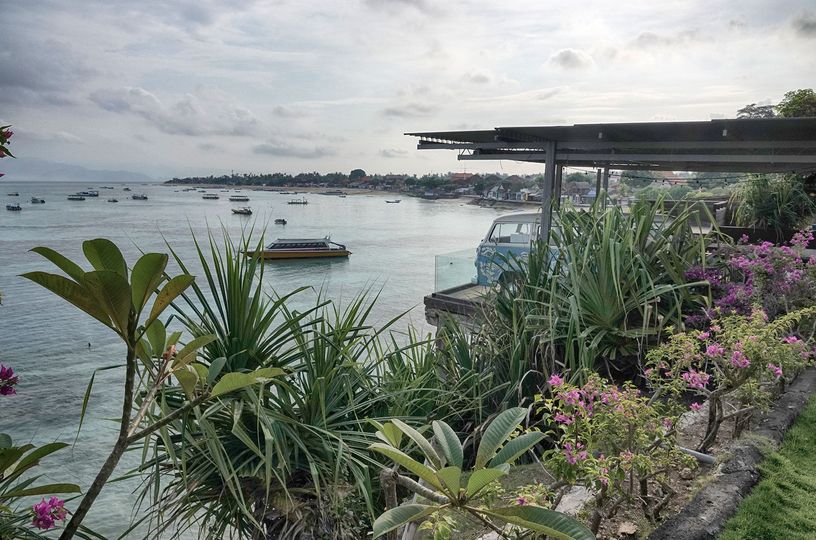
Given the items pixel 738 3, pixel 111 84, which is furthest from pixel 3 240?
pixel 738 3

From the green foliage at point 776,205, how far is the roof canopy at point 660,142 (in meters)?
1.34

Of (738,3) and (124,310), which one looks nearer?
(124,310)

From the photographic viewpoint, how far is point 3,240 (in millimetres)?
37531

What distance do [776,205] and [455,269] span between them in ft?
20.1

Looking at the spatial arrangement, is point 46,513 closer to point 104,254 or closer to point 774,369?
point 104,254

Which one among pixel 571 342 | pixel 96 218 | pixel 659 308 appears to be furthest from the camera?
pixel 96 218

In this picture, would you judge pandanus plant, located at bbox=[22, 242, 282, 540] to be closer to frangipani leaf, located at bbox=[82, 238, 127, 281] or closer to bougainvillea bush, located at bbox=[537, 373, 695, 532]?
frangipani leaf, located at bbox=[82, 238, 127, 281]

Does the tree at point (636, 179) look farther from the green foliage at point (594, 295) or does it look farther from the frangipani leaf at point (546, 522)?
the frangipani leaf at point (546, 522)

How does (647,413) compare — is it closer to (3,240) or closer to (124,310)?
(124,310)

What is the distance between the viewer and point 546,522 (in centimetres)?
→ 135

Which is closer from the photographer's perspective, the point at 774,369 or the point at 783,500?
the point at 783,500

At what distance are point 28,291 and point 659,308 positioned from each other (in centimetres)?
2517

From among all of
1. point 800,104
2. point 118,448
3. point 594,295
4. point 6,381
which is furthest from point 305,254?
point 118,448

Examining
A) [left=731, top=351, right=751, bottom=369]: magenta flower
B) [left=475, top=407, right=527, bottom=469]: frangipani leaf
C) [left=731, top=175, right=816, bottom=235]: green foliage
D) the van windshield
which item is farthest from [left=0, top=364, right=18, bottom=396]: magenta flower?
[left=731, top=175, right=816, bottom=235]: green foliage
